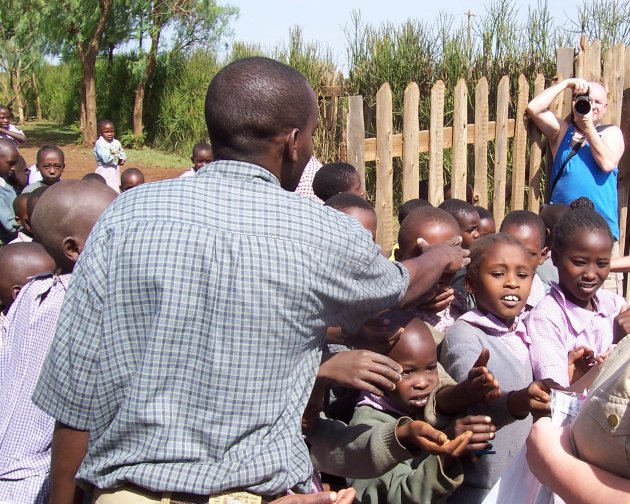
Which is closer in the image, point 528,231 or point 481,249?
point 481,249

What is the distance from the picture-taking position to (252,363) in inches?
66.7

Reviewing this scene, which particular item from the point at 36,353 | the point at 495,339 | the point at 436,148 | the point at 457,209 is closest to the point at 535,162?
the point at 436,148

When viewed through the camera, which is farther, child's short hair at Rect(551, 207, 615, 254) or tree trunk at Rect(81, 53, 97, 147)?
tree trunk at Rect(81, 53, 97, 147)

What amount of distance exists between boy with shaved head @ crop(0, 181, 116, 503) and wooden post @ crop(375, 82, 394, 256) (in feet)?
10.8

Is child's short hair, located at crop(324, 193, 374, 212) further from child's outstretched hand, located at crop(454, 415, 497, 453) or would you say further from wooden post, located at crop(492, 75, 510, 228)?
wooden post, located at crop(492, 75, 510, 228)

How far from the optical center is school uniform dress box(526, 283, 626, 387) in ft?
9.14

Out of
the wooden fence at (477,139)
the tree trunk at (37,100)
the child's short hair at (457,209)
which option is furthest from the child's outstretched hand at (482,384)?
the tree trunk at (37,100)

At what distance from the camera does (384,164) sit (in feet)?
18.1

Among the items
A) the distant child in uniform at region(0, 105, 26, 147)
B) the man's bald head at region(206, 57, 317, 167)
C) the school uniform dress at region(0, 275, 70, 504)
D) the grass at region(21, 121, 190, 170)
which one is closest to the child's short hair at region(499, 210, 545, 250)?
the man's bald head at region(206, 57, 317, 167)

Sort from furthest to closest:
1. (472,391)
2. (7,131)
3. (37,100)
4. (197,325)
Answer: (37,100) → (7,131) → (472,391) → (197,325)

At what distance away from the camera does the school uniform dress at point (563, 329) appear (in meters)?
2.79

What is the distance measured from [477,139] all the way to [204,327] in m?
4.91

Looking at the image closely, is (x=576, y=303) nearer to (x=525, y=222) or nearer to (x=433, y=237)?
(x=433, y=237)

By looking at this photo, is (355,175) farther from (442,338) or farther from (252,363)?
(252,363)
